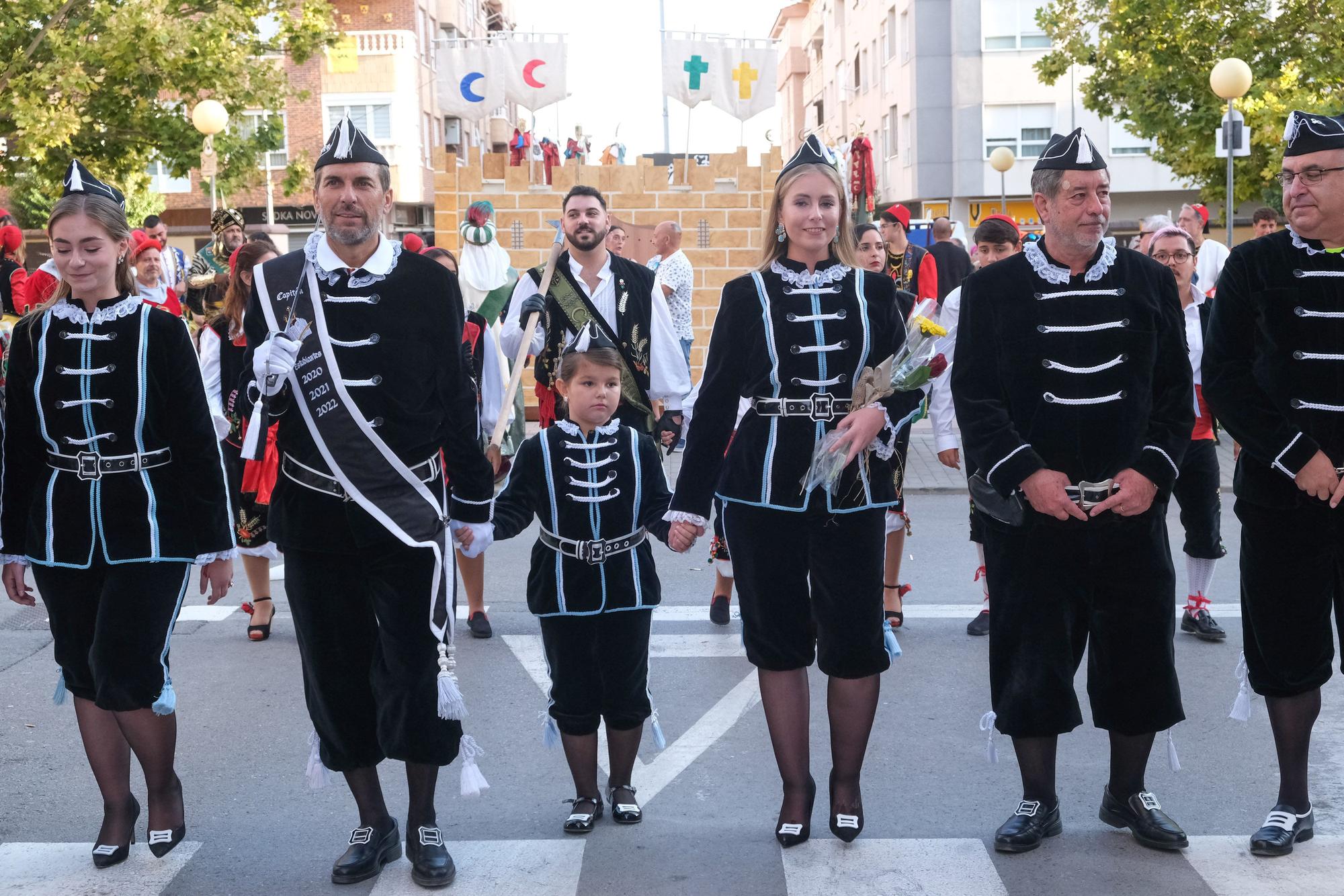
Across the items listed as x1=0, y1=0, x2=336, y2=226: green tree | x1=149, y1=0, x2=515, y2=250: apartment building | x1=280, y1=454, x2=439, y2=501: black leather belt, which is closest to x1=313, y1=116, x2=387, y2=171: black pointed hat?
x1=280, y1=454, x2=439, y2=501: black leather belt

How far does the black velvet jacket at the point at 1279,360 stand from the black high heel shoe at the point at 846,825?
5.08 ft

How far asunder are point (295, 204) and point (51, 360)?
4144 cm

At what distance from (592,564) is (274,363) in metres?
1.26

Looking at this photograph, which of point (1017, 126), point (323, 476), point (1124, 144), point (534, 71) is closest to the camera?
point (323, 476)

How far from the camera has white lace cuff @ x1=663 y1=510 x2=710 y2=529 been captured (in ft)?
15.1

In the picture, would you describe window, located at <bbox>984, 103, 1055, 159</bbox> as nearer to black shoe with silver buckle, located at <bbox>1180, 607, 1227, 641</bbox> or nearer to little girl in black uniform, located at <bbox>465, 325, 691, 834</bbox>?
black shoe with silver buckle, located at <bbox>1180, 607, 1227, 641</bbox>

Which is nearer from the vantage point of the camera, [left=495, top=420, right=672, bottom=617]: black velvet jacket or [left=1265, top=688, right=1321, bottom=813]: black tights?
[left=1265, top=688, right=1321, bottom=813]: black tights

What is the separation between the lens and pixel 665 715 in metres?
6.12

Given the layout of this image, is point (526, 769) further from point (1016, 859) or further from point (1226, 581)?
point (1226, 581)

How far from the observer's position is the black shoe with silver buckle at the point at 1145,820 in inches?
172

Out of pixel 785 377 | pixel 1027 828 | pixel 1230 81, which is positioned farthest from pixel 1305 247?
pixel 1230 81

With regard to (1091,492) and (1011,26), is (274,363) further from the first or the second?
(1011,26)

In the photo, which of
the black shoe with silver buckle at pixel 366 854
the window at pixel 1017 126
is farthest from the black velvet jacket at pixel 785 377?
the window at pixel 1017 126

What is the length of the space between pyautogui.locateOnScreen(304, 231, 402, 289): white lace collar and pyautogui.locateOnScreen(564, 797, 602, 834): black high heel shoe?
1.78 meters
